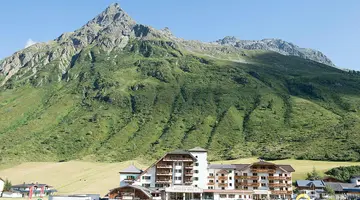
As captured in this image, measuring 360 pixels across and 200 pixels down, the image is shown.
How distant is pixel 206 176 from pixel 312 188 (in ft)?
123

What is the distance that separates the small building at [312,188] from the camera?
125 meters

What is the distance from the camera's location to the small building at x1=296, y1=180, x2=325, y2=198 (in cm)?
12506

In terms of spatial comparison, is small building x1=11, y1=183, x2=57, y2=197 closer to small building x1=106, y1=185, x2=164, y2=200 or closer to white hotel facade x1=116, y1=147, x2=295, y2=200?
white hotel facade x1=116, y1=147, x2=295, y2=200

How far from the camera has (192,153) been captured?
12512 centimetres

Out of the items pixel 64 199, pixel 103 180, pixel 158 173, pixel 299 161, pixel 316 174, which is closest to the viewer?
pixel 64 199

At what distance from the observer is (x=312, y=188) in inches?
5015

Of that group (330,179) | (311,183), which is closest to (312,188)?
(311,183)

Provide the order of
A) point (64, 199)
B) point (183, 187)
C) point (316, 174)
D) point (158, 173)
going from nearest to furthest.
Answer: point (64, 199) < point (183, 187) < point (158, 173) < point (316, 174)

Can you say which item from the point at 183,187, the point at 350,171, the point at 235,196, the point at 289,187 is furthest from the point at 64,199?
the point at 350,171

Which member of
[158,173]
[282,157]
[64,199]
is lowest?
[64,199]

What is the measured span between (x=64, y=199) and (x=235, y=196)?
4877 centimetres

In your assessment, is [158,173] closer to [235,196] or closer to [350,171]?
[235,196]

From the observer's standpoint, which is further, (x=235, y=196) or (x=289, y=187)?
(x=289, y=187)

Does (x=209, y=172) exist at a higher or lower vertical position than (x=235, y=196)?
higher
